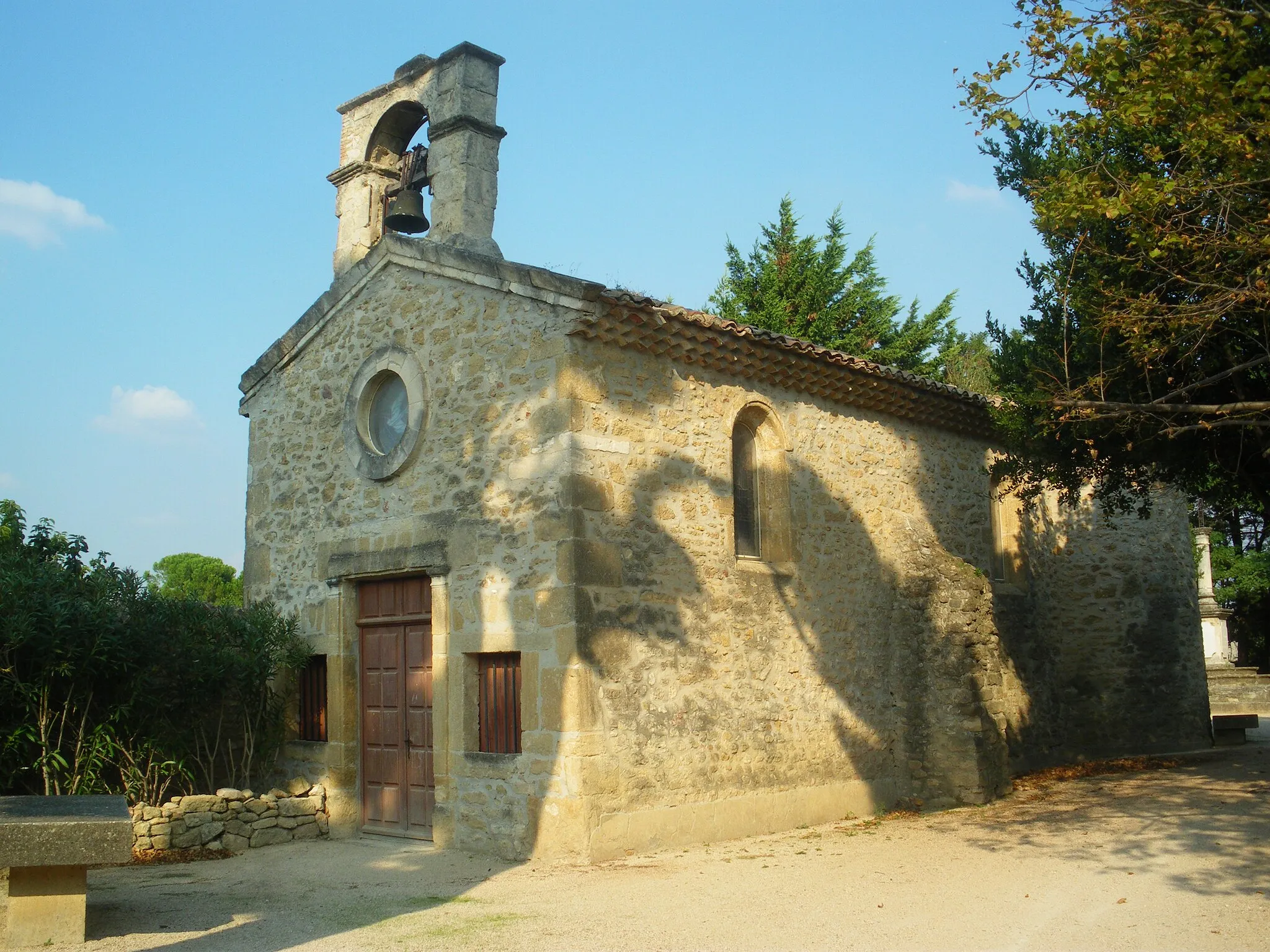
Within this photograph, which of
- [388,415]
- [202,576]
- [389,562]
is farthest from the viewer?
[202,576]

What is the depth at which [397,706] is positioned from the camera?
1073 centimetres

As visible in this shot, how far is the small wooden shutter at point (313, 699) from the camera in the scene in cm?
1144

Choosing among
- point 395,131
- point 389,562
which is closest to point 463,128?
point 395,131

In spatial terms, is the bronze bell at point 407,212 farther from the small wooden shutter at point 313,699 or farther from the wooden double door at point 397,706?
the small wooden shutter at point 313,699

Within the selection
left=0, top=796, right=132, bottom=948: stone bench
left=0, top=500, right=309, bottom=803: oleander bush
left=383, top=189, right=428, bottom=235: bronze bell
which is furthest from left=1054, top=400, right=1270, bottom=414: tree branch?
left=0, top=500, right=309, bottom=803: oleander bush

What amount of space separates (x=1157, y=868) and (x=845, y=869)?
2142 mm

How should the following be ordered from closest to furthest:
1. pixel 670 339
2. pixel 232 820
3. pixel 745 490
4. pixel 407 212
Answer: pixel 670 339
pixel 232 820
pixel 745 490
pixel 407 212

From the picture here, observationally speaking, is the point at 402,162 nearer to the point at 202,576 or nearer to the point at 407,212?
the point at 407,212

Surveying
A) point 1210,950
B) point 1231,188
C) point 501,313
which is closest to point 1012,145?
point 1231,188

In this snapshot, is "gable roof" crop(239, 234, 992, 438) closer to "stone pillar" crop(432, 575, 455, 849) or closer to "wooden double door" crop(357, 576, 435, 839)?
"stone pillar" crop(432, 575, 455, 849)

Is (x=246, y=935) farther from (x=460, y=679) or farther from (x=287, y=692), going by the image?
(x=287, y=692)

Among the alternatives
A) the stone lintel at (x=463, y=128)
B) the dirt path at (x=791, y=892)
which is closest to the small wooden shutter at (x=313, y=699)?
the dirt path at (x=791, y=892)

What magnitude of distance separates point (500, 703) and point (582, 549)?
1.63 meters

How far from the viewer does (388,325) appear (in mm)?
11109
